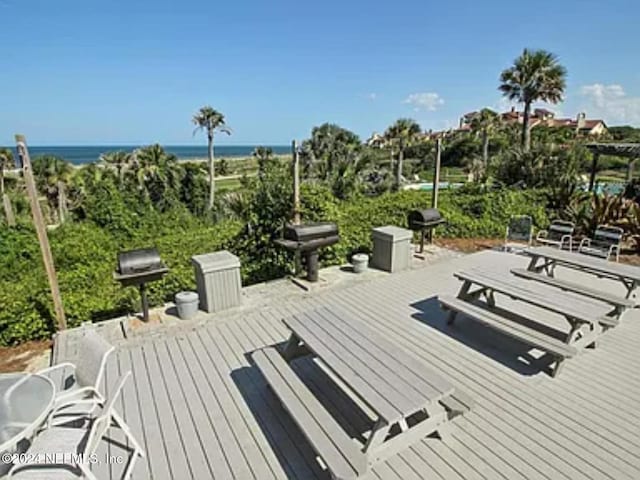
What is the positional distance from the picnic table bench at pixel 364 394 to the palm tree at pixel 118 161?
58.2 feet

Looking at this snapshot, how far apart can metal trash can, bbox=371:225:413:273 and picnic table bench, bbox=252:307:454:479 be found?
2890mm

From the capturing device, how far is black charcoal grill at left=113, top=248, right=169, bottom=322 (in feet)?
12.0

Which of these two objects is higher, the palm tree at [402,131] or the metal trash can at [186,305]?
the palm tree at [402,131]

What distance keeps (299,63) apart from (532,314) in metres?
17.7

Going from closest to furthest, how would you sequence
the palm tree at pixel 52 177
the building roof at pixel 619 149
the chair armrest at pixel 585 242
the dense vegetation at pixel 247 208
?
the dense vegetation at pixel 247 208 → the chair armrest at pixel 585 242 → the building roof at pixel 619 149 → the palm tree at pixel 52 177

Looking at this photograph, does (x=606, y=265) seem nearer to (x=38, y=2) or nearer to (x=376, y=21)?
(x=376, y=21)

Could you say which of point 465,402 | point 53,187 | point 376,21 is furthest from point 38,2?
point 53,187

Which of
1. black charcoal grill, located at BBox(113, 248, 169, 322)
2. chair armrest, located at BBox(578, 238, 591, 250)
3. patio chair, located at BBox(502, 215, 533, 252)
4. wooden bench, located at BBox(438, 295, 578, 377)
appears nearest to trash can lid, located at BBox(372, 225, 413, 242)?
wooden bench, located at BBox(438, 295, 578, 377)

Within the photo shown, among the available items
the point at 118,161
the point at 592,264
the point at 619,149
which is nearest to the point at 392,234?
the point at 592,264

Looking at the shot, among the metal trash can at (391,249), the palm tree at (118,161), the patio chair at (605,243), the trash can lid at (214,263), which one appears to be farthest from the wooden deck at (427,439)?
the palm tree at (118,161)

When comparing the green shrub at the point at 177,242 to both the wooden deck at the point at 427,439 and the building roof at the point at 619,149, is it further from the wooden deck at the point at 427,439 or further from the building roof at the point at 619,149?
the building roof at the point at 619,149

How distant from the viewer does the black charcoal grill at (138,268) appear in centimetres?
366

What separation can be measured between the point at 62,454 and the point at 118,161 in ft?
61.0

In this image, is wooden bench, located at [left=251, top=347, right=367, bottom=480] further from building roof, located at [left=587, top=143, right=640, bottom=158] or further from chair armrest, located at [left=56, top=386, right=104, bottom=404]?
building roof, located at [left=587, top=143, right=640, bottom=158]
